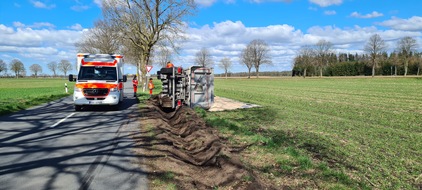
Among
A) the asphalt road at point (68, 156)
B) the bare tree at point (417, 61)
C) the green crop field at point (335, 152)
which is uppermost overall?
the bare tree at point (417, 61)

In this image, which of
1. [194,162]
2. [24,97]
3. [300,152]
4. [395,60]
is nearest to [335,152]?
[300,152]

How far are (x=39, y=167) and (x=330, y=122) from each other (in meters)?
9.34

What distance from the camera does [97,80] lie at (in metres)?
15.5

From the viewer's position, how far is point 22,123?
11352 millimetres

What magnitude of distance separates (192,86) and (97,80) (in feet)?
14.9

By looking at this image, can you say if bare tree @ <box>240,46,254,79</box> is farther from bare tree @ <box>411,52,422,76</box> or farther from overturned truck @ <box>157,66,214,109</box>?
overturned truck @ <box>157,66,214,109</box>

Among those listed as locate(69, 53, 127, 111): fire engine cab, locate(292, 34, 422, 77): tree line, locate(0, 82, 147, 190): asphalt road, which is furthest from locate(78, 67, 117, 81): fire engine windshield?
locate(292, 34, 422, 77): tree line

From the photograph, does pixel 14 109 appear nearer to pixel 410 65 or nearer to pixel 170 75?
pixel 170 75

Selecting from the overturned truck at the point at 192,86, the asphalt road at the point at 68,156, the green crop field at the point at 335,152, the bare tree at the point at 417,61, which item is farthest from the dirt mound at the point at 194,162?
the bare tree at the point at 417,61

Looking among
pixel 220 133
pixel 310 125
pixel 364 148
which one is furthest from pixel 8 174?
pixel 310 125

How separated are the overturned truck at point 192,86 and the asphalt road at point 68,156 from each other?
517cm

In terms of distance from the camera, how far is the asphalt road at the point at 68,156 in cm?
507

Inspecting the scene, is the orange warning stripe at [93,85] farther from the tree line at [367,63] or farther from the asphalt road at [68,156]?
the tree line at [367,63]

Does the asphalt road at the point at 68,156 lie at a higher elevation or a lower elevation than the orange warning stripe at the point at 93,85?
lower
